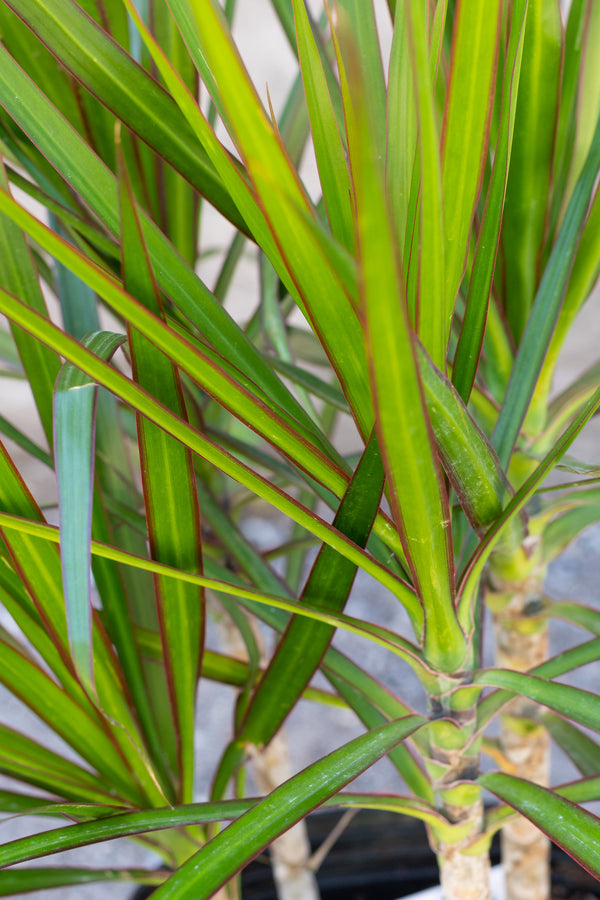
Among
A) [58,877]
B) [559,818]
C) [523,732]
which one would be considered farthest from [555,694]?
[58,877]

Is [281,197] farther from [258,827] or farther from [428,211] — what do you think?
[258,827]

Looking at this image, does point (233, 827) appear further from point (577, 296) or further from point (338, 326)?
point (577, 296)

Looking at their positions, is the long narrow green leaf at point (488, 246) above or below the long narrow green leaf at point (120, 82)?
below

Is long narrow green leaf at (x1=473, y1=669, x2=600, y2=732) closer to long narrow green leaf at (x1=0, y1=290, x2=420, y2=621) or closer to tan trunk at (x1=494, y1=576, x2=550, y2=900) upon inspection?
long narrow green leaf at (x1=0, y1=290, x2=420, y2=621)

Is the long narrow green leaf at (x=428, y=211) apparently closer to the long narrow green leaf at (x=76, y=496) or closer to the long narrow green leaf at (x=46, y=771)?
the long narrow green leaf at (x=76, y=496)

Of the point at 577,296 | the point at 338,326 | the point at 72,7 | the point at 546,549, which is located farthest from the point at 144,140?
the point at 546,549

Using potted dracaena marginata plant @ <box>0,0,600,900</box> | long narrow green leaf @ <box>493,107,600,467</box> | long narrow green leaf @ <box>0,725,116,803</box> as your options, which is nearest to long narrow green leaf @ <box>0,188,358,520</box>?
potted dracaena marginata plant @ <box>0,0,600,900</box>

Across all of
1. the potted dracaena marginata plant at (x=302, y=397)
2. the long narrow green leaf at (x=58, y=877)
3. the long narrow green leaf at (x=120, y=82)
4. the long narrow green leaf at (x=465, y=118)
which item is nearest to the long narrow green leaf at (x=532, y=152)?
the potted dracaena marginata plant at (x=302, y=397)
